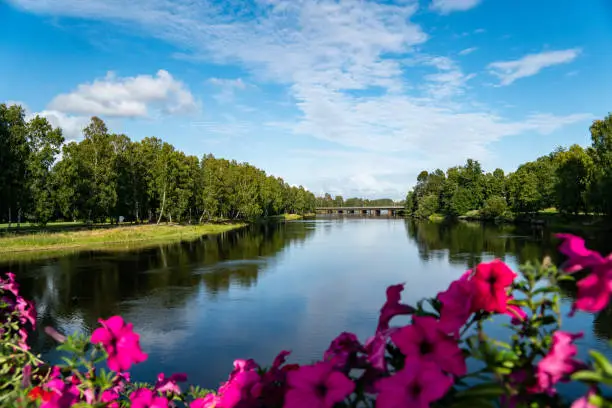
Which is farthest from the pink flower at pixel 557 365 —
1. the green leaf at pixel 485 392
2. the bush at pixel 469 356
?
the green leaf at pixel 485 392

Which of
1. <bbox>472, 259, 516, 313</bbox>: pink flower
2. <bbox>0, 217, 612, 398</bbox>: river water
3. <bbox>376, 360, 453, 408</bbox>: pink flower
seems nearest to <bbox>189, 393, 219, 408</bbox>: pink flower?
<bbox>376, 360, 453, 408</bbox>: pink flower

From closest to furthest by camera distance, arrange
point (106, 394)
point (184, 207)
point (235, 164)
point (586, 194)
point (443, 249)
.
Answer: point (106, 394), point (443, 249), point (586, 194), point (184, 207), point (235, 164)

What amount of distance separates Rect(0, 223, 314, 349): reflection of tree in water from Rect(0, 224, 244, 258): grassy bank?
12.5 ft

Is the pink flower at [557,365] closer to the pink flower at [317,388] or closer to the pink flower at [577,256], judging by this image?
the pink flower at [577,256]

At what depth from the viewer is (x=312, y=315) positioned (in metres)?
13.7

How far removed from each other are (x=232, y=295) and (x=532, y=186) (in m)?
60.2

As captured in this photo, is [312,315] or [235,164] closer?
[312,315]

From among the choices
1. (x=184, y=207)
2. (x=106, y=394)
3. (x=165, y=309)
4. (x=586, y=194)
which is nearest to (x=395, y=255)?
(x=165, y=309)

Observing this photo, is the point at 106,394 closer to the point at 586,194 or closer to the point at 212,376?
the point at 212,376

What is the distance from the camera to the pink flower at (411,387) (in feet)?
2.83

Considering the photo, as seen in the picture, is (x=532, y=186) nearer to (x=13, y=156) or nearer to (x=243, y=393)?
(x=13, y=156)

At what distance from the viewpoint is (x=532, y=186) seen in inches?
2509

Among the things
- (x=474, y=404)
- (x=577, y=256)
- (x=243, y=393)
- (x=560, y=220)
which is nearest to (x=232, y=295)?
(x=243, y=393)

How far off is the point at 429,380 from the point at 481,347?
0.18m
